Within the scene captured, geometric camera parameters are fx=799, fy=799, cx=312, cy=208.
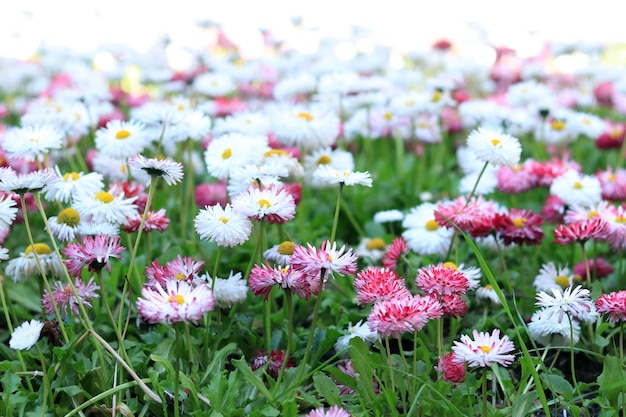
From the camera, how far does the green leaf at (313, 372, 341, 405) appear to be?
5.88 feet

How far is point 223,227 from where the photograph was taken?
1773 mm

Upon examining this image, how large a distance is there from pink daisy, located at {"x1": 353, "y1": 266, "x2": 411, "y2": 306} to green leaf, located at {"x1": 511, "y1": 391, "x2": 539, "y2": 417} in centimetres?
34

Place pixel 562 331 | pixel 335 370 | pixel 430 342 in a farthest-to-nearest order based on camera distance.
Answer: pixel 430 342 < pixel 562 331 < pixel 335 370

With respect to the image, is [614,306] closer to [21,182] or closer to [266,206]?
[266,206]

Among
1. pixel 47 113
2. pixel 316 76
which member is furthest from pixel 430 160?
pixel 47 113

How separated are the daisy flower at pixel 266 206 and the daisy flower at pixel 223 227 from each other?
23mm

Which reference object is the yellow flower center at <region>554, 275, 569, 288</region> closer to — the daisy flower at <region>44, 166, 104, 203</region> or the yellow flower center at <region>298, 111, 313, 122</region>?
the yellow flower center at <region>298, 111, 313, 122</region>

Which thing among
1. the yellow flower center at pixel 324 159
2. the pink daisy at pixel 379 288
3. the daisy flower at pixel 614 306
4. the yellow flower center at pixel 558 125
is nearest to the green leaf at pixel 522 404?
the daisy flower at pixel 614 306

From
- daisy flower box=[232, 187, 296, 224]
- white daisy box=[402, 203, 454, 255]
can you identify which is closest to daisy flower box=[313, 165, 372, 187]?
daisy flower box=[232, 187, 296, 224]

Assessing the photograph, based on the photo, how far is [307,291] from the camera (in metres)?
1.71

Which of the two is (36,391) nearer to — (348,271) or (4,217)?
(4,217)

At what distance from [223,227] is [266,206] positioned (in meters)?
0.11

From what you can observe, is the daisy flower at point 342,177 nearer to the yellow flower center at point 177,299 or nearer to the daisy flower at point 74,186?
the yellow flower center at point 177,299

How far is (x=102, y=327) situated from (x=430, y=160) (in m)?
2.49
